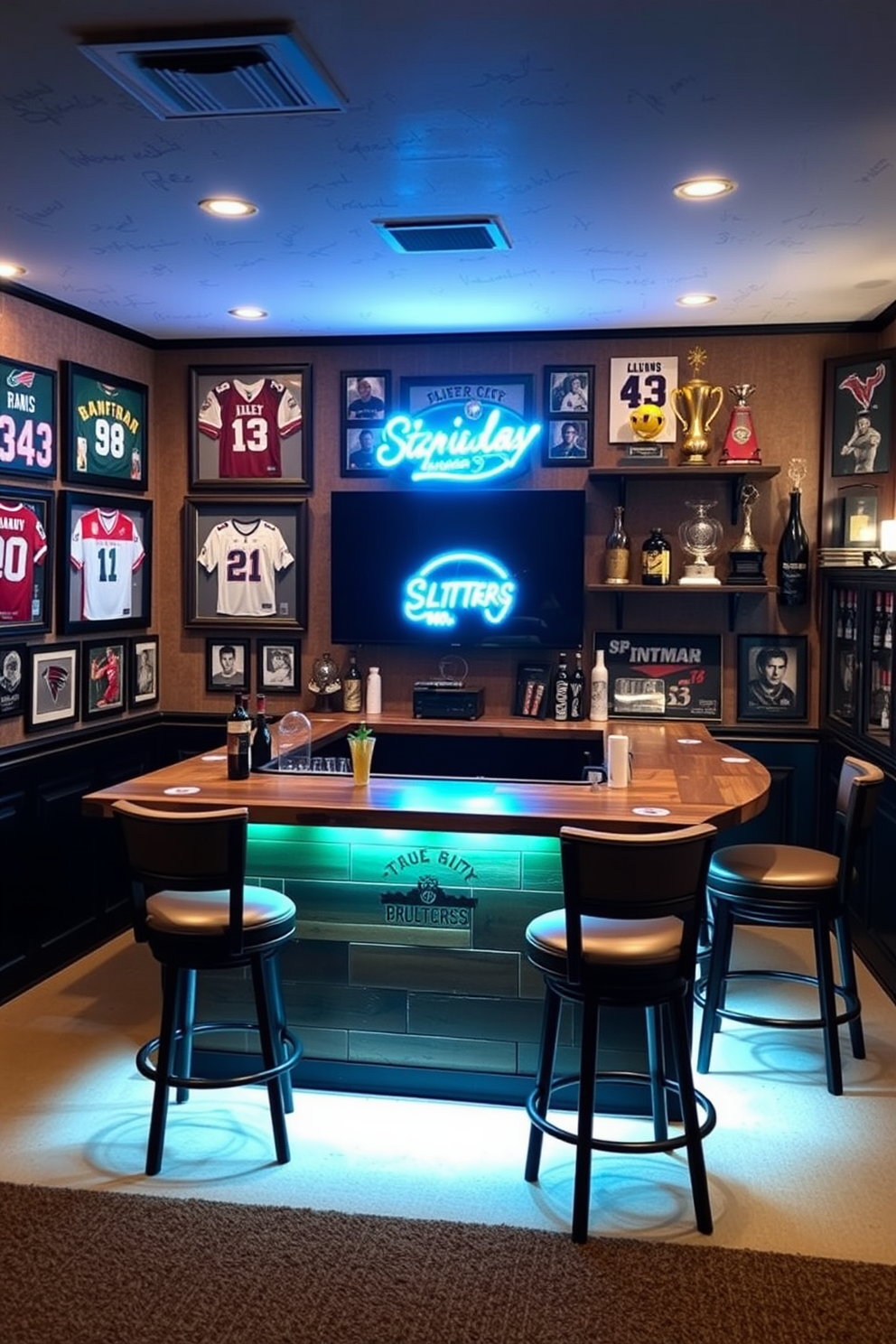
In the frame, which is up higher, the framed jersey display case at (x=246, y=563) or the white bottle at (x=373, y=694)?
the framed jersey display case at (x=246, y=563)

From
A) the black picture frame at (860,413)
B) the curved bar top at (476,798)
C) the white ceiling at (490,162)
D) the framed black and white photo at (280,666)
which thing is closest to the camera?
the white ceiling at (490,162)

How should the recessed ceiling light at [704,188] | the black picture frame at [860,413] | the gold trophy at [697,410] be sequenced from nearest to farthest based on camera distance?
the recessed ceiling light at [704,188] → the black picture frame at [860,413] → the gold trophy at [697,410]

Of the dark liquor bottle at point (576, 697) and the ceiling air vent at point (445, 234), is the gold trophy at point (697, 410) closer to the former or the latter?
the dark liquor bottle at point (576, 697)

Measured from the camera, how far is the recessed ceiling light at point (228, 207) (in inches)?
143

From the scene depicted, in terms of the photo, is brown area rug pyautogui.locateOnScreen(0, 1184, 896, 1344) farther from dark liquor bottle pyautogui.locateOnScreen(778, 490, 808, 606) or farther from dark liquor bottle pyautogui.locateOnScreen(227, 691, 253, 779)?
dark liquor bottle pyautogui.locateOnScreen(778, 490, 808, 606)

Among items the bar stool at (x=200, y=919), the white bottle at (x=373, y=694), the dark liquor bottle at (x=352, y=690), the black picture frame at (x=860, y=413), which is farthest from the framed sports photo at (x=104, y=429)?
the black picture frame at (x=860, y=413)

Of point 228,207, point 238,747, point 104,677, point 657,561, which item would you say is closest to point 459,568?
point 657,561

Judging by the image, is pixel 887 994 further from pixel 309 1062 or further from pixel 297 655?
pixel 297 655

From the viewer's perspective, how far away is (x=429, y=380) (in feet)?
19.1

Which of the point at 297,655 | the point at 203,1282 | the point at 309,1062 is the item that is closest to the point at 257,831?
the point at 309,1062

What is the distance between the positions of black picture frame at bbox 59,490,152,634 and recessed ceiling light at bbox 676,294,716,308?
2.79 meters

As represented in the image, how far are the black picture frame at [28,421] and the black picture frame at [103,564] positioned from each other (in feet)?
0.77

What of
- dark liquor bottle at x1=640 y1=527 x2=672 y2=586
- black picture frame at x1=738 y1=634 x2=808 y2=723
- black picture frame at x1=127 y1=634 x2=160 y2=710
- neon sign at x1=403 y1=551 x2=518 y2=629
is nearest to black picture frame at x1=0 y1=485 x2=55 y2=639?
black picture frame at x1=127 y1=634 x2=160 y2=710

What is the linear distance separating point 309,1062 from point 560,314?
11.3 ft
